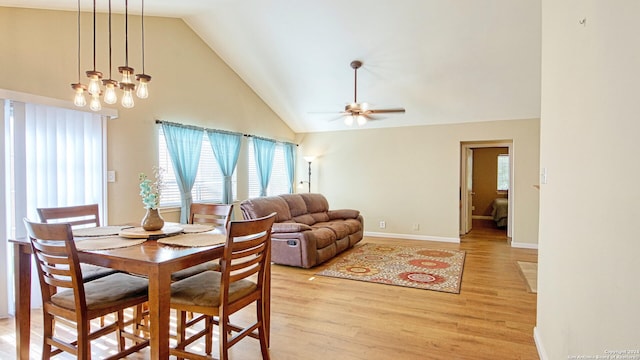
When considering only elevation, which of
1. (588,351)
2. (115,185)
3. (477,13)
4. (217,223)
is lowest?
(588,351)

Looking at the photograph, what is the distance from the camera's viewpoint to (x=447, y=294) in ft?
11.5

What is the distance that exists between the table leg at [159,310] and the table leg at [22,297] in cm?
115

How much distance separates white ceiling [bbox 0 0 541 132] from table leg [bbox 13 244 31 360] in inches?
89.5

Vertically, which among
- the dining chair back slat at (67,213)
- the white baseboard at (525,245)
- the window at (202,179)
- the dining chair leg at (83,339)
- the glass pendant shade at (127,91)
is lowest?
the white baseboard at (525,245)

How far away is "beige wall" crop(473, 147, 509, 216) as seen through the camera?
931 cm

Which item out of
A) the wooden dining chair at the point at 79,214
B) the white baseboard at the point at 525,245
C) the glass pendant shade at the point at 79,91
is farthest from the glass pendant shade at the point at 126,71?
the white baseboard at the point at 525,245

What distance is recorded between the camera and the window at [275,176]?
248 inches

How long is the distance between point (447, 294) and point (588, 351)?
2.19m

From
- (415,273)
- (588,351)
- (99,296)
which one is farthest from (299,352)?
(415,273)

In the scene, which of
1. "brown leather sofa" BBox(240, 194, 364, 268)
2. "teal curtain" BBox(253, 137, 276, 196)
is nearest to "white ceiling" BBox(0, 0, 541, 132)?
"teal curtain" BBox(253, 137, 276, 196)

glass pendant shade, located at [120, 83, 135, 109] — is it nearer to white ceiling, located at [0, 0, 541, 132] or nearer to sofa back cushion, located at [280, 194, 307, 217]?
white ceiling, located at [0, 0, 541, 132]

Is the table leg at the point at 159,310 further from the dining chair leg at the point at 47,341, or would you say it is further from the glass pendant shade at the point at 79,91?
the glass pendant shade at the point at 79,91

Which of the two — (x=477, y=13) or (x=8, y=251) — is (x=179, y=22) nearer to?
(x=8, y=251)

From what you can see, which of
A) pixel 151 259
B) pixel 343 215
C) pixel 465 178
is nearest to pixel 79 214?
pixel 151 259
